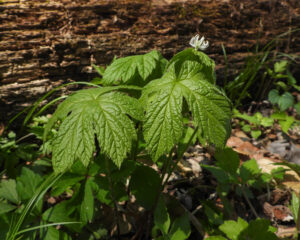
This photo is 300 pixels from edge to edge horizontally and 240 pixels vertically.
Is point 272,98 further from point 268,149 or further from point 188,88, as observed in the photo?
point 188,88

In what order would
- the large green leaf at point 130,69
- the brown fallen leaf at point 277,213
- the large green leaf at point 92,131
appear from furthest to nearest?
the brown fallen leaf at point 277,213 < the large green leaf at point 130,69 < the large green leaf at point 92,131

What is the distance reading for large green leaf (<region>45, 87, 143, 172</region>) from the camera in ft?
3.35

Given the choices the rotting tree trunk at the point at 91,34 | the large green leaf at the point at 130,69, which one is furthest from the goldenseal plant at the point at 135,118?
the rotting tree trunk at the point at 91,34

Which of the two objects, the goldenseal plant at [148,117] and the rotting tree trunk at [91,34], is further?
the rotting tree trunk at [91,34]

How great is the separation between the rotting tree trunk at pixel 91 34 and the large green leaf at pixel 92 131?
132 centimetres

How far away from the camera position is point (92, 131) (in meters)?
1.04

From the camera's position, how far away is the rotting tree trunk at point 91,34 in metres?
2.16

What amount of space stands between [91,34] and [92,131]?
162 centimetres

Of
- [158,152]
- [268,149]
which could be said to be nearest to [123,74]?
[158,152]

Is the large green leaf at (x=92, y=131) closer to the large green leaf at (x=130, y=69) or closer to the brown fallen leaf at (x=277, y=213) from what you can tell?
the large green leaf at (x=130, y=69)

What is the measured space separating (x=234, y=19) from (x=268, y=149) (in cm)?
161

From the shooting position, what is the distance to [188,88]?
3.67 ft

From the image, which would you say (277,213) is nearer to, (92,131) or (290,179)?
(290,179)

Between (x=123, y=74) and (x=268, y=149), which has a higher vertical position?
(x=123, y=74)
